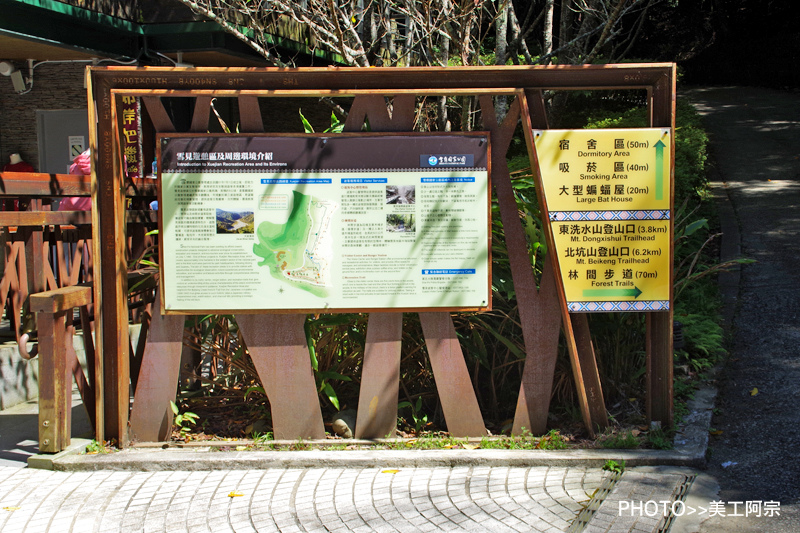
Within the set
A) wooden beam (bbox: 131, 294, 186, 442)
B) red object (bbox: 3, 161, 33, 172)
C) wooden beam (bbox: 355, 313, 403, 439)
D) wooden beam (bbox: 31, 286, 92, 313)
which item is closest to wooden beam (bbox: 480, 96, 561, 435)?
wooden beam (bbox: 355, 313, 403, 439)

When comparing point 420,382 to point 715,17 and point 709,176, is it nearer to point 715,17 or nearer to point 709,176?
point 709,176

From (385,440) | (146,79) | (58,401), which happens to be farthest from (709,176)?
(58,401)

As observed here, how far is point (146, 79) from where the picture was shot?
4.22 m

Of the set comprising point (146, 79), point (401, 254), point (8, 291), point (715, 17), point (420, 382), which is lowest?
point (420, 382)

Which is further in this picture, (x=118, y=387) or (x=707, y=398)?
(x=707, y=398)

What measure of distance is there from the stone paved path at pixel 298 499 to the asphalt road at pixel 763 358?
0.81 metres

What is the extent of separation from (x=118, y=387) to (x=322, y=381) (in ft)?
4.40

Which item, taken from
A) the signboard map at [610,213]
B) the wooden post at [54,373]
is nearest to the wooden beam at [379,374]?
the signboard map at [610,213]

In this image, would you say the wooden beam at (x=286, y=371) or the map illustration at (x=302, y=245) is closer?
the map illustration at (x=302, y=245)

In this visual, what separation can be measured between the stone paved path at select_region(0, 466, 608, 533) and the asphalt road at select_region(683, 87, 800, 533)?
81cm

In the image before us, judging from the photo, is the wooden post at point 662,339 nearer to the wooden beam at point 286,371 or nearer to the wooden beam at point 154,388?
the wooden beam at point 286,371

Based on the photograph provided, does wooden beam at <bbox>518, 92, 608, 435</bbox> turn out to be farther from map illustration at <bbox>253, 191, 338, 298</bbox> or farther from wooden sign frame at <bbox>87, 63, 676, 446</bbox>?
map illustration at <bbox>253, 191, 338, 298</bbox>

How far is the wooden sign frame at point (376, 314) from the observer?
4.20 m

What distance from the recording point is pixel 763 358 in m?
5.08
